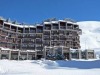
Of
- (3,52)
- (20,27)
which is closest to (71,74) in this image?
(3,52)

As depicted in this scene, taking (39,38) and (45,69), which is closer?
(45,69)

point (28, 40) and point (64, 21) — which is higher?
point (64, 21)

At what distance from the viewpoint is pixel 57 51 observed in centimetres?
8081

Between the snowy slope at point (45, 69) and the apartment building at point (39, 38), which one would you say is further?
the apartment building at point (39, 38)

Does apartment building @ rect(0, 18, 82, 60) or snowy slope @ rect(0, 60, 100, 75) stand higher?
apartment building @ rect(0, 18, 82, 60)

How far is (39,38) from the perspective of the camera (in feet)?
285

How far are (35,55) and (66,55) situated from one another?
11.5 m

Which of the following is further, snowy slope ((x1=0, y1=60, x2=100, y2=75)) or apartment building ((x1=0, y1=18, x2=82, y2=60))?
apartment building ((x1=0, y1=18, x2=82, y2=60))

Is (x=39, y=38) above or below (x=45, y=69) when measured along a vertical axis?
above

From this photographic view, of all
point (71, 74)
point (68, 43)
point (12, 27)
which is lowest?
point (71, 74)

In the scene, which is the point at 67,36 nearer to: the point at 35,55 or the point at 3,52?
the point at 35,55

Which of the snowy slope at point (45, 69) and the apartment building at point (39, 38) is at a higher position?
the apartment building at point (39, 38)

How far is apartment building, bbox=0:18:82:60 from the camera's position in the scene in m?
81.9

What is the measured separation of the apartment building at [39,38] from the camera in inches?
3226
